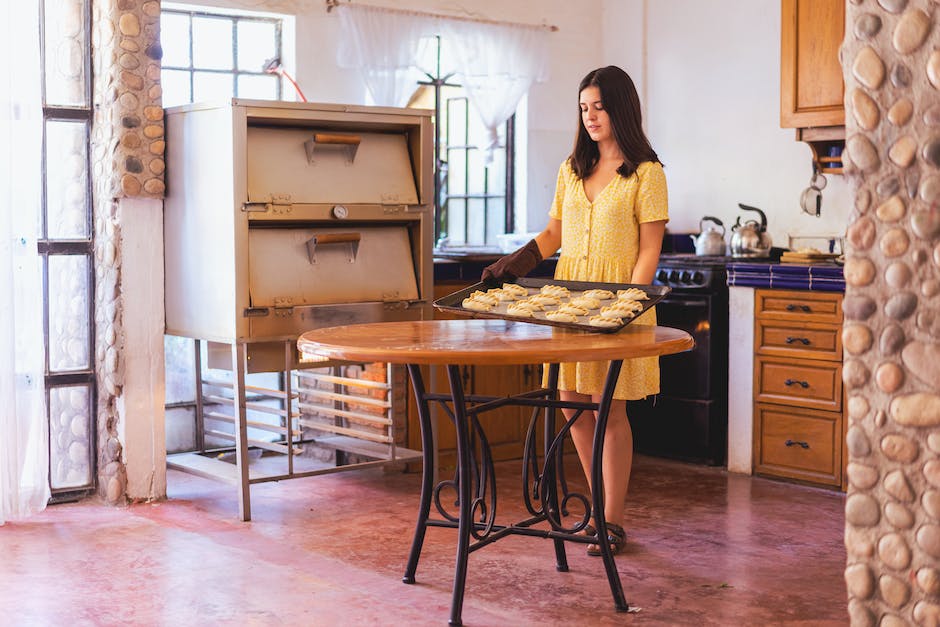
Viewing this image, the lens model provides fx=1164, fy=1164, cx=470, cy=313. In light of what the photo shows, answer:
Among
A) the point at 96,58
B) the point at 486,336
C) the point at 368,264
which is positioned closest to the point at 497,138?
the point at 368,264

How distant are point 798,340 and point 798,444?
0.45 metres

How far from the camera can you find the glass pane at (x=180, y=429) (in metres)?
5.58

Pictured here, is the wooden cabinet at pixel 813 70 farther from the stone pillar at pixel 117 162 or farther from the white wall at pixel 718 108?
the stone pillar at pixel 117 162

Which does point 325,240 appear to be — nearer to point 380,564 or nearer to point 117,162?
point 117,162

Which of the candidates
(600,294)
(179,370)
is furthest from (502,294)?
(179,370)

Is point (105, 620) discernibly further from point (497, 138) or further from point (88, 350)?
point (497, 138)

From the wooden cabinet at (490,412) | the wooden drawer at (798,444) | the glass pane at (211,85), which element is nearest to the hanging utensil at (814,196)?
the wooden drawer at (798,444)

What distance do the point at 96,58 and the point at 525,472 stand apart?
97.4 inches

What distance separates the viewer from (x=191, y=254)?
181 inches

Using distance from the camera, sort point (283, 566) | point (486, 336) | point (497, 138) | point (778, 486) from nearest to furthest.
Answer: point (486, 336), point (283, 566), point (778, 486), point (497, 138)

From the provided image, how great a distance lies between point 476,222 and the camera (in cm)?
687

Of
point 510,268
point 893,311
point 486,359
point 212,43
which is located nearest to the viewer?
point 893,311

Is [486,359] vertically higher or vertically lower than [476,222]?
lower

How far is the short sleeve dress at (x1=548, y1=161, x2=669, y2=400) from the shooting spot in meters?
3.81
